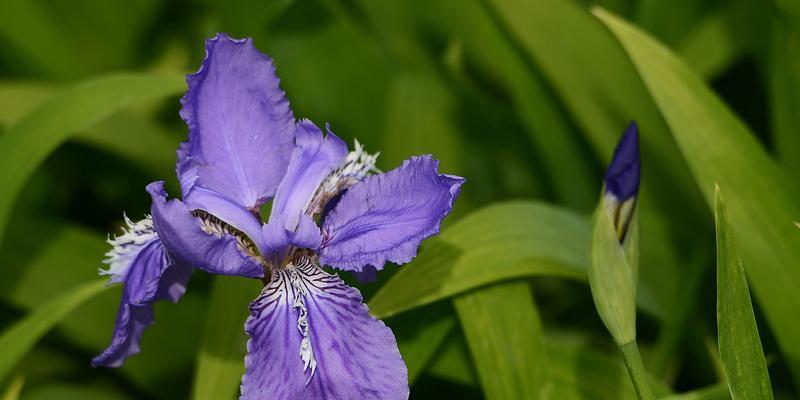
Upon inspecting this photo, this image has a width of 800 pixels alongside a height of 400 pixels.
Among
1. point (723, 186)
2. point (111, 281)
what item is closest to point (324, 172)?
point (111, 281)

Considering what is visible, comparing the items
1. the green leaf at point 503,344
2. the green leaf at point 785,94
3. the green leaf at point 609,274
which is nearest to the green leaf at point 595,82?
the green leaf at point 785,94

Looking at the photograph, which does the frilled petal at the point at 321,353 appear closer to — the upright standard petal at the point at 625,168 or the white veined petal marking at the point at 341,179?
the white veined petal marking at the point at 341,179

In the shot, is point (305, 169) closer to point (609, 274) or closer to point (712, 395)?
point (609, 274)

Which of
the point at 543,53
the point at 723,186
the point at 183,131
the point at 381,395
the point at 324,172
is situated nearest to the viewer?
the point at 381,395

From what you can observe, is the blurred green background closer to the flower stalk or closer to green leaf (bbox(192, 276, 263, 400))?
green leaf (bbox(192, 276, 263, 400))

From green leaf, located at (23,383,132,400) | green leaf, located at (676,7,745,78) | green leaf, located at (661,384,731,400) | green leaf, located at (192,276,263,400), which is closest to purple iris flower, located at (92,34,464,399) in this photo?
green leaf, located at (192,276,263,400)

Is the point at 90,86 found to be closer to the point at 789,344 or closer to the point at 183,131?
the point at 183,131

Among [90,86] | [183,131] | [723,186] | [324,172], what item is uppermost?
[183,131]

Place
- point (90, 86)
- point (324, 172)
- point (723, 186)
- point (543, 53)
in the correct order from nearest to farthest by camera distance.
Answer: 1. point (324, 172)
2. point (723, 186)
3. point (90, 86)
4. point (543, 53)
